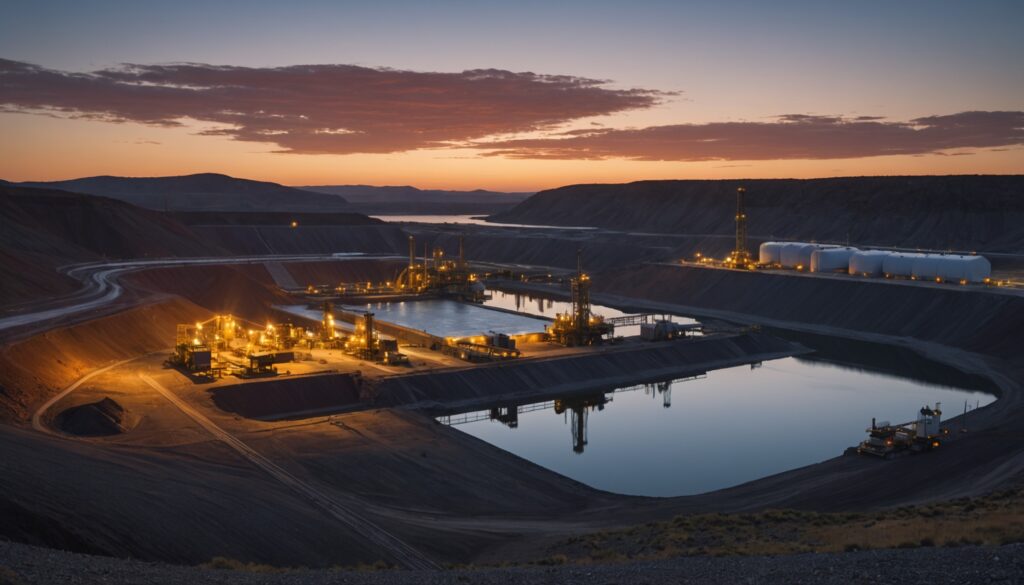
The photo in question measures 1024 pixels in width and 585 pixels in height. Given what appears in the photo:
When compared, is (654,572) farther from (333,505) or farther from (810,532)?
(333,505)

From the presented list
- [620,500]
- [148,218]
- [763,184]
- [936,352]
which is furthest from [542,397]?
[763,184]

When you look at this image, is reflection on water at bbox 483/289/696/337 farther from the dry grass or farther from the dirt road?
the dry grass

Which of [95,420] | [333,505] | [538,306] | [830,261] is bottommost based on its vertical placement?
[538,306]

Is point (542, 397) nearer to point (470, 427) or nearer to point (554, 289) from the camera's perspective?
point (470, 427)

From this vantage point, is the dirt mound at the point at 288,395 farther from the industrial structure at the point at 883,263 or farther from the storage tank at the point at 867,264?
the storage tank at the point at 867,264

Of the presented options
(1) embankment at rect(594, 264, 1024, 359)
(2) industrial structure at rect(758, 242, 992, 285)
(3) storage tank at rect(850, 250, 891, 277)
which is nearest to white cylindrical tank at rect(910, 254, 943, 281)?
(2) industrial structure at rect(758, 242, 992, 285)

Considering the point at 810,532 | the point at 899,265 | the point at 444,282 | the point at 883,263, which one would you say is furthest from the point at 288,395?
the point at 883,263
